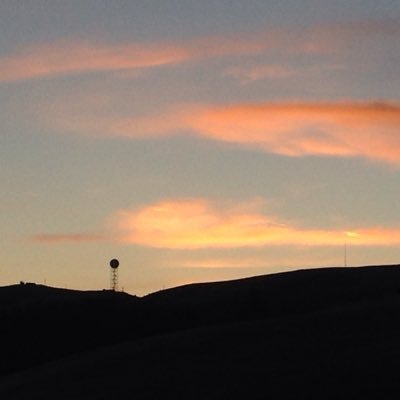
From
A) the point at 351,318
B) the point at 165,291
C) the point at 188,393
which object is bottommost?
the point at 188,393

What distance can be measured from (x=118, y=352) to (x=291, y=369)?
38.7 feet

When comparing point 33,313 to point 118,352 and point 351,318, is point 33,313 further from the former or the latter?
point 351,318

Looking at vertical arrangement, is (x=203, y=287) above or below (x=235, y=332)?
above

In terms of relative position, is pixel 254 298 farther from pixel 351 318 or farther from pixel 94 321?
pixel 351 318

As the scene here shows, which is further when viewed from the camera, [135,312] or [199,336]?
[135,312]

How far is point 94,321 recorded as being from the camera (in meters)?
81.2

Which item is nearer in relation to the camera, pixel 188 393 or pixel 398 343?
pixel 188 393

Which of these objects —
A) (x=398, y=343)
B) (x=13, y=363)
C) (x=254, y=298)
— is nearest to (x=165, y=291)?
(x=254, y=298)

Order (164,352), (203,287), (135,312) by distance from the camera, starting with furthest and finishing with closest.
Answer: (203,287) < (135,312) < (164,352)

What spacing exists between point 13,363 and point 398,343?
3276 cm

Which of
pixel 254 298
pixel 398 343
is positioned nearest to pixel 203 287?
pixel 254 298

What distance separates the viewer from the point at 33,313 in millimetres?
85062

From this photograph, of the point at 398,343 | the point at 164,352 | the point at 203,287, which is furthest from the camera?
the point at 203,287

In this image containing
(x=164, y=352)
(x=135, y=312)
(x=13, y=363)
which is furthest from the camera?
(x=135, y=312)
